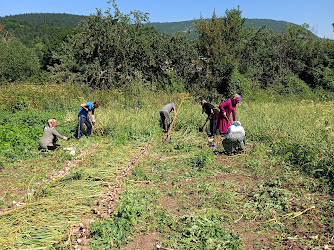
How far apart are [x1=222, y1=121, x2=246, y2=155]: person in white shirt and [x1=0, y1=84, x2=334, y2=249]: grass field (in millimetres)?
195

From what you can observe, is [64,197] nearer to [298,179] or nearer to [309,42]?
[298,179]

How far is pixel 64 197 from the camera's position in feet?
15.4

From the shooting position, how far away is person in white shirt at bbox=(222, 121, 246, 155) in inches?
259

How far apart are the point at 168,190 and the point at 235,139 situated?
2213 millimetres

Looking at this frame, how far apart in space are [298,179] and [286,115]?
197 inches

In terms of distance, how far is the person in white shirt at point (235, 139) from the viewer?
6.59 meters

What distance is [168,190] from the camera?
5.23 metres

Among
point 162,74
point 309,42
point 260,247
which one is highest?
point 309,42

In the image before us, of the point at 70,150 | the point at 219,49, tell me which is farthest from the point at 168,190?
the point at 219,49

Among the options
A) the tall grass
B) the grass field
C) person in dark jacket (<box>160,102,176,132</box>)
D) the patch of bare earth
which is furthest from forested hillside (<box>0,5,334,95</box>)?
the patch of bare earth

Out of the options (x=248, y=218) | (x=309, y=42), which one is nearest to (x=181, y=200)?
(x=248, y=218)

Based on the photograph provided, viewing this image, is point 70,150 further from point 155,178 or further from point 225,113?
point 225,113

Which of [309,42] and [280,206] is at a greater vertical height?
[309,42]

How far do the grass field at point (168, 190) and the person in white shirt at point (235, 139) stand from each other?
19cm
